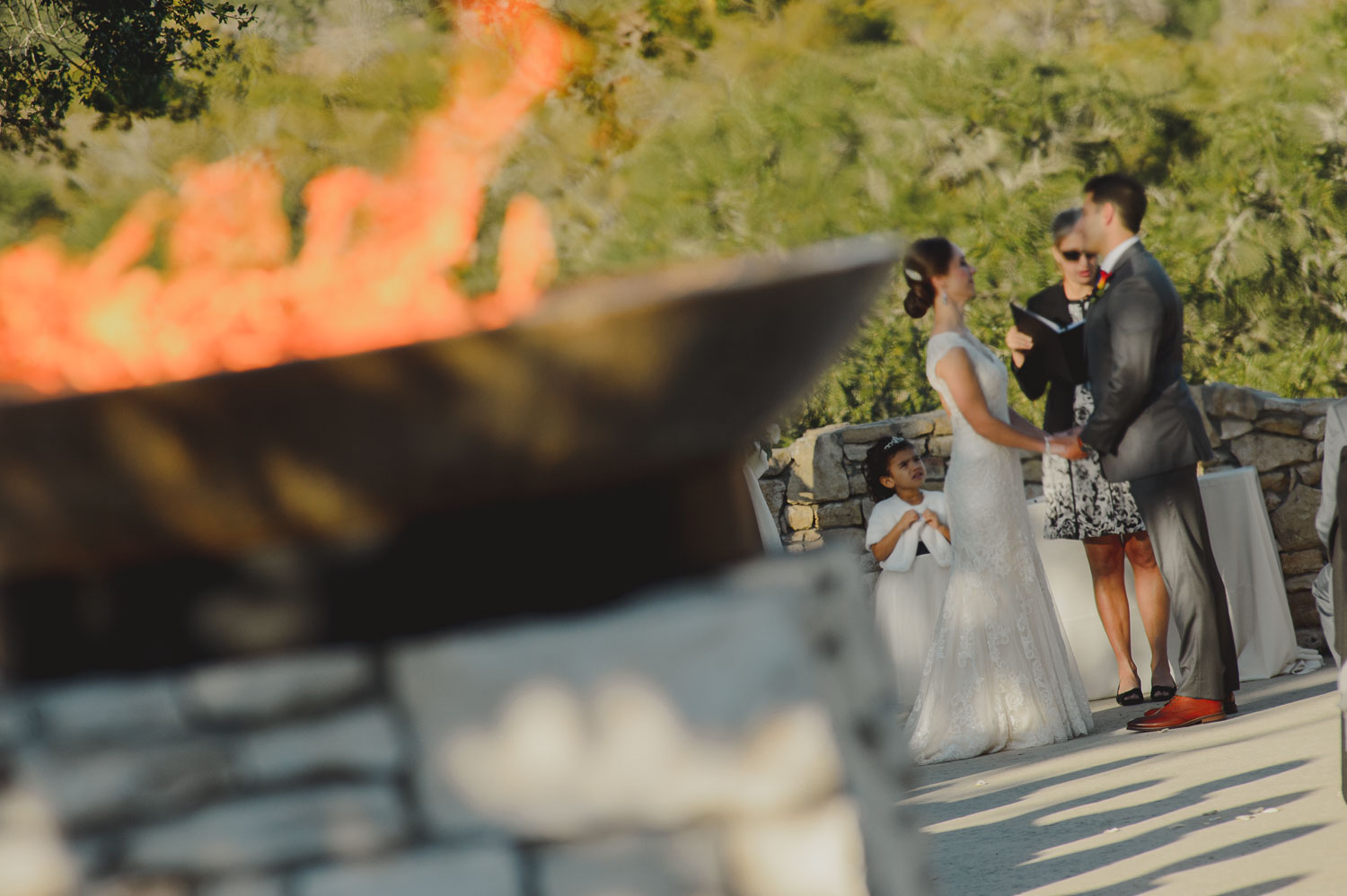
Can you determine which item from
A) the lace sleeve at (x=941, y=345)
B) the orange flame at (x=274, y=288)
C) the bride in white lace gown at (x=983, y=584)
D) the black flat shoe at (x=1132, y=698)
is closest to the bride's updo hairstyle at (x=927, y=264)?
the bride in white lace gown at (x=983, y=584)

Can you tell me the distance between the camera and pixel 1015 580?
193 inches

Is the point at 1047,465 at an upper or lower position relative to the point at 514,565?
upper

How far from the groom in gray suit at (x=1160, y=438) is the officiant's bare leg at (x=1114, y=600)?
2.46ft

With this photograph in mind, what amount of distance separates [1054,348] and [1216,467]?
2.13 m

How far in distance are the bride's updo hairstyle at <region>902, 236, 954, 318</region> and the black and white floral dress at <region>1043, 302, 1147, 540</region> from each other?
2.61ft

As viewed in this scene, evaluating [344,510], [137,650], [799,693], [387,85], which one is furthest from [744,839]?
[387,85]

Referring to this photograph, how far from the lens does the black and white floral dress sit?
16.8 ft

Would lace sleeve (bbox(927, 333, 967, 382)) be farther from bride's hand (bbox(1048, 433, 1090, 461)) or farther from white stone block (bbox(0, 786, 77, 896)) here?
white stone block (bbox(0, 786, 77, 896))

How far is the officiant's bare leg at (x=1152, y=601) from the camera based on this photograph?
4934 mm

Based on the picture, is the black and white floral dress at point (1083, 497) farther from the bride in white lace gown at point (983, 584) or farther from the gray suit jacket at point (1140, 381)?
the gray suit jacket at point (1140, 381)

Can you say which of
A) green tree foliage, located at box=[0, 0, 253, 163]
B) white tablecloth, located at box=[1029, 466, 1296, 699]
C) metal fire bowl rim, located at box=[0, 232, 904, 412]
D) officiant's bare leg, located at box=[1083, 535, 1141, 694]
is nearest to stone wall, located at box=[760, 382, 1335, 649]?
white tablecloth, located at box=[1029, 466, 1296, 699]

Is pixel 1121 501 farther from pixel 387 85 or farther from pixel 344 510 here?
pixel 387 85

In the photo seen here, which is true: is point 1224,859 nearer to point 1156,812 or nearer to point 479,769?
point 1156,812

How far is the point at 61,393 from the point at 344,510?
36cm
